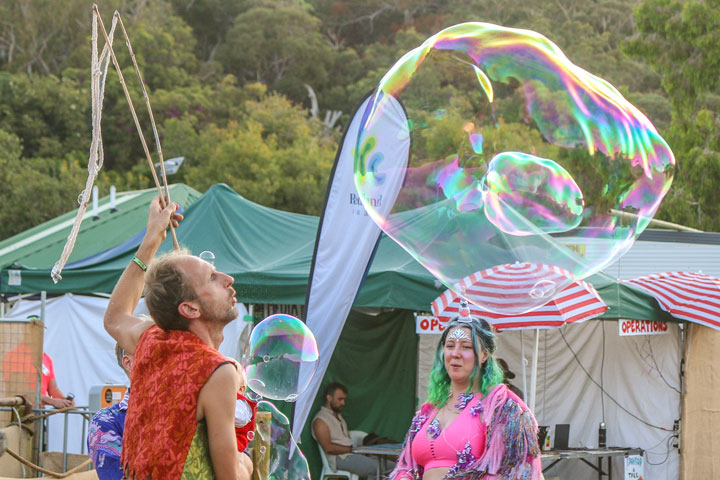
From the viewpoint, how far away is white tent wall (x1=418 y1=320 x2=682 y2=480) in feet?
35.7

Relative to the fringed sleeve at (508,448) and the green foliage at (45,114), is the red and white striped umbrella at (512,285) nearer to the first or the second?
the fringed sleeve at (508,448)

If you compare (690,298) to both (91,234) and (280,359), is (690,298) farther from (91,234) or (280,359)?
(91,234)

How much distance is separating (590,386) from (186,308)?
8987mm

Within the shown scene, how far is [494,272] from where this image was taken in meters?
5.15

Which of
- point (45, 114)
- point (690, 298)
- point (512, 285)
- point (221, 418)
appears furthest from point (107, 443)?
point (45, 114)

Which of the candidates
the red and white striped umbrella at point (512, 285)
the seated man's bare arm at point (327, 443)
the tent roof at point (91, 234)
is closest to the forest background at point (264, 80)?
the tent roof at point (91, 234)

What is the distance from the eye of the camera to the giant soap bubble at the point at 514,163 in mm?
4984

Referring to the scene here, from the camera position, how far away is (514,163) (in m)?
5.05

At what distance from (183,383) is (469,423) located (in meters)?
1.95

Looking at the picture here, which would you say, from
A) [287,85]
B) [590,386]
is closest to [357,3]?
[287,85]

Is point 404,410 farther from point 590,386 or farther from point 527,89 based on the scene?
point 527,89

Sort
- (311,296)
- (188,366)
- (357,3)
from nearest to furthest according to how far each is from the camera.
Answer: (188,366) < (311,296) < (357,3)

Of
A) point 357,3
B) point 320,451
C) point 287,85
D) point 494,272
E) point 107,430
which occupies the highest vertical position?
point 357,3

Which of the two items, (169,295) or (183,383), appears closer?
(183,383)
